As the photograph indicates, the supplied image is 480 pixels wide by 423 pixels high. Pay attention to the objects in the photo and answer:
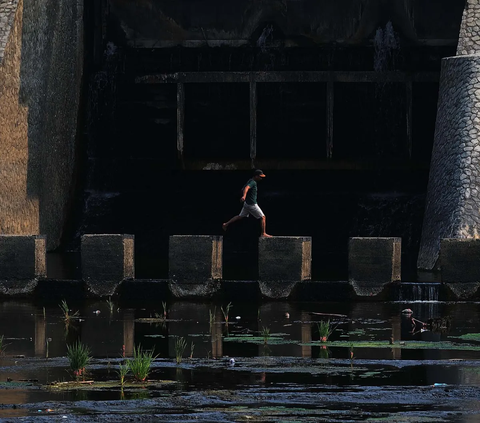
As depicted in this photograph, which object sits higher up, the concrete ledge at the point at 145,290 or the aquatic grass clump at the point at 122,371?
the concrete ledge at the point at 145,290

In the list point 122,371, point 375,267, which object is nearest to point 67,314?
point 375,267

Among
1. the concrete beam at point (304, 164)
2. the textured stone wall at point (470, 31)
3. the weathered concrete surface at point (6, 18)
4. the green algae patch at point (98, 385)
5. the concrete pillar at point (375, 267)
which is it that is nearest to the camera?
the green algae patch at point (98, 385)

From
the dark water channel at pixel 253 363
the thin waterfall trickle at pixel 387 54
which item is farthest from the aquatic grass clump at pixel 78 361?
the thin waterfall trickle at pixel 387 54

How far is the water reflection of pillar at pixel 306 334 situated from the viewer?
14.7 metres

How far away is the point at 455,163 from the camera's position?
23750 millimetres

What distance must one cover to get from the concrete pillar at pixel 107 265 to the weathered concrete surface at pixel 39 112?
6.66 m

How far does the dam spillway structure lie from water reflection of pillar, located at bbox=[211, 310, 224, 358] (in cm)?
1199

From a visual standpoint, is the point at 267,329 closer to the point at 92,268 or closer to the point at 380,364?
the point at 380,364

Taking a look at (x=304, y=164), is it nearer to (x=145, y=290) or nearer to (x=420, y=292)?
(x=145, y=290)

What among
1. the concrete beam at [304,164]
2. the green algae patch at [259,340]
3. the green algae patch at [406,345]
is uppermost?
the concrete beam at [304,164]

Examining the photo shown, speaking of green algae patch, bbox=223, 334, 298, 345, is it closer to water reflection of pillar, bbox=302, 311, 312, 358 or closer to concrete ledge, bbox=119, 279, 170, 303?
water reflection of pillar, bbox=302, 311, 312, 358

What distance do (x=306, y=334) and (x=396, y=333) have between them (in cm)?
101

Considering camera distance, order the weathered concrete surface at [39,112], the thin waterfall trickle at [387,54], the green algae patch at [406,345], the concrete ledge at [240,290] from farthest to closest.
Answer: the thin waterfall trickle at [387,54], the weathered concrete surface at [39,112], the concrete ledge at [240,290], the green algae patch at [406,345]

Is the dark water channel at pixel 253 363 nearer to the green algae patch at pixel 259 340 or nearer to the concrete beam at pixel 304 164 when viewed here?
the green algae patch at pixel 259 340
